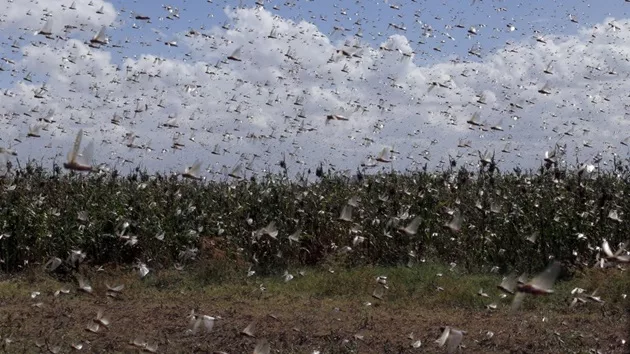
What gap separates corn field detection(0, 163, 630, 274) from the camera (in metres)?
11.3

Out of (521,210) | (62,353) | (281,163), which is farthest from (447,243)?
(62,353)

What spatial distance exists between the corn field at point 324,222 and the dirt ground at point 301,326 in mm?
2483

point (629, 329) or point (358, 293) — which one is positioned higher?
point (629, 329)

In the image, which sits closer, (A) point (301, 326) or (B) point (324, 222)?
(A) point (301, 326)

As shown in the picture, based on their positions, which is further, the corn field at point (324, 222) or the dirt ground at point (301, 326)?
the corn field at point (324, 222)

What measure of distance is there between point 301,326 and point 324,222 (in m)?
5.11

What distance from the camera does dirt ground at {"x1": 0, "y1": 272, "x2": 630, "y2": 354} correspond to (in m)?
7.05

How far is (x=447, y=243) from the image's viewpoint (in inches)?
476

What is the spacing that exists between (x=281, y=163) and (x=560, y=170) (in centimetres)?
417

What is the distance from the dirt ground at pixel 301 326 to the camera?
7047 mm

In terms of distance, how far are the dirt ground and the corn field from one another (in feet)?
8.15

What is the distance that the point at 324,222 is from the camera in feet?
41.8

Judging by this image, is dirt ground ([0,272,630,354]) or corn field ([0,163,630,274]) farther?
corn field ([0,163,630,274])

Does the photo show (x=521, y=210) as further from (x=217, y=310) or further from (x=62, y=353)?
(x=62, y=353)
